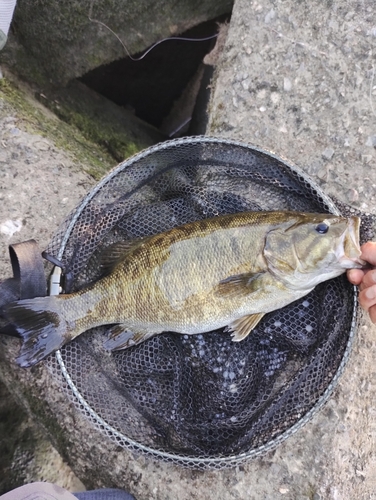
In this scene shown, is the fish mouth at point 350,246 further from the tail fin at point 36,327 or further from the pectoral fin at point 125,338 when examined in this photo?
the tail fin at point 36,327

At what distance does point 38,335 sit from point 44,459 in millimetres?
1299

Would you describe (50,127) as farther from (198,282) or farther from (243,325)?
(243,325)

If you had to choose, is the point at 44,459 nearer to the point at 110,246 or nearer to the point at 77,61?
the point at 110,246

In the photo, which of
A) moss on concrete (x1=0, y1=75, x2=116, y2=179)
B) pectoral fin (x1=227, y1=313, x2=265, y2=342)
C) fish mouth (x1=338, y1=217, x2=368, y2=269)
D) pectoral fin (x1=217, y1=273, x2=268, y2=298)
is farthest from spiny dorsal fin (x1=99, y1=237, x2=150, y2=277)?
fish mouth (x1=338, y1=217, x2=368, y2=269)

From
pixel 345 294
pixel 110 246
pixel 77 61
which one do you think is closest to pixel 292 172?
pixel 345 294

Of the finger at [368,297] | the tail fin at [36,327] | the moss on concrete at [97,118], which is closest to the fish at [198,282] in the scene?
the tail fin at [36,327]

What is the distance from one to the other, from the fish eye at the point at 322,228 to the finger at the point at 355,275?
0.79 feet

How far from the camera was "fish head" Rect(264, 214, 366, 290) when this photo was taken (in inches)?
76.2

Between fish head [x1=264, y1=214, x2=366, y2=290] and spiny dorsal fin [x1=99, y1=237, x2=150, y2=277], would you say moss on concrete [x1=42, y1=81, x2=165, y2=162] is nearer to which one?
spiny dorsal fin [x1=99, y1=237, x2=150, y2=277]

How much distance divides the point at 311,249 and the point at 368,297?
35cm

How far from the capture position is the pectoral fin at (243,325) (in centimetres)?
209

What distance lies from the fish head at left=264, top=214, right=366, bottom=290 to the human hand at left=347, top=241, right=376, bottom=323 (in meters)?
0.05

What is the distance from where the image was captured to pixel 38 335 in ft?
6.66

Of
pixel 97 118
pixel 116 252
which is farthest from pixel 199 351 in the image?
pixel 97 118
